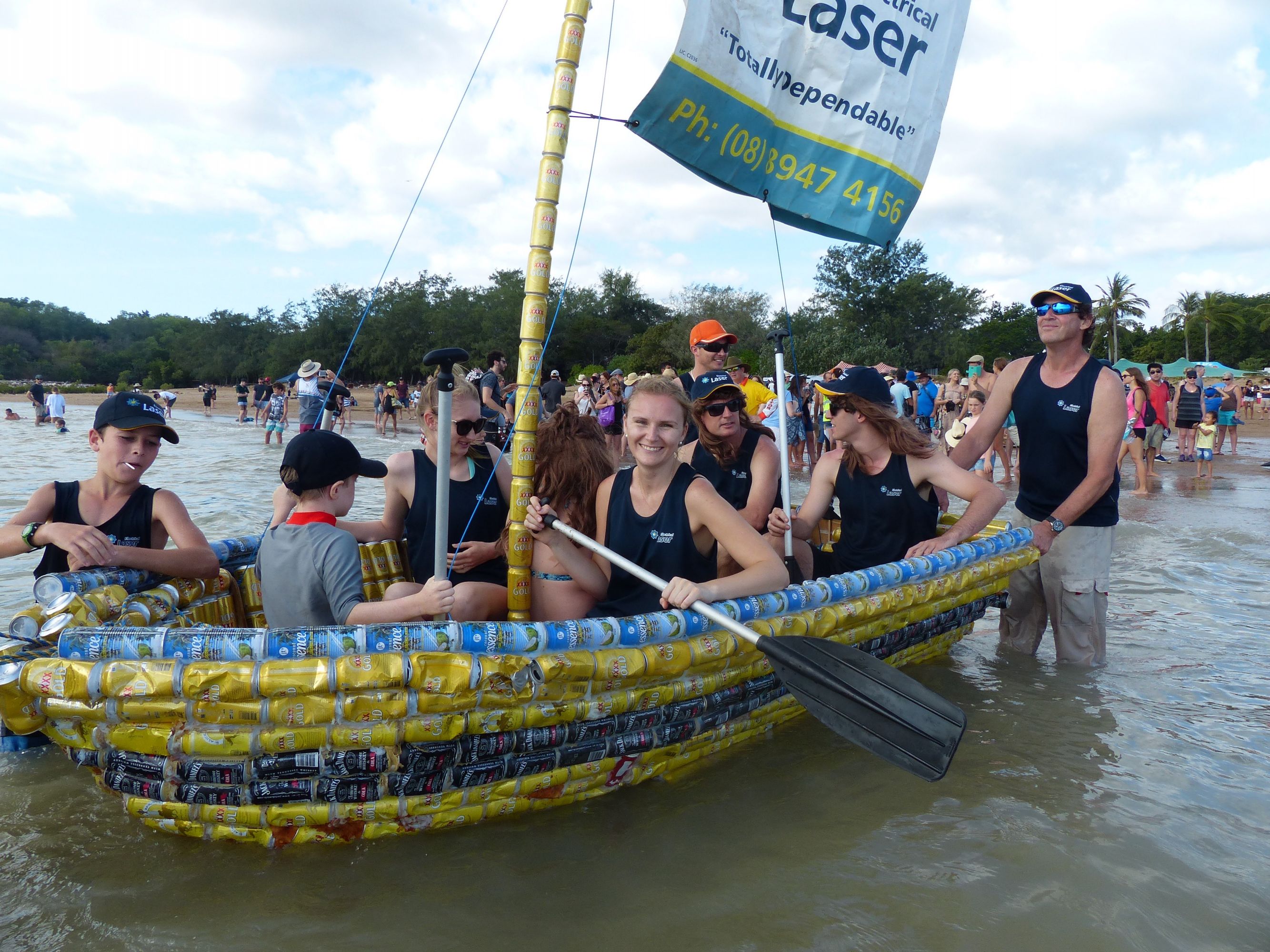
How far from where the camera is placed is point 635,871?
2.79 m

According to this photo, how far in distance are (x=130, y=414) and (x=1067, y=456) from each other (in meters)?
4.17

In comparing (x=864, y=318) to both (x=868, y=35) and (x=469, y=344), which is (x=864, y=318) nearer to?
(x=469, y=344)

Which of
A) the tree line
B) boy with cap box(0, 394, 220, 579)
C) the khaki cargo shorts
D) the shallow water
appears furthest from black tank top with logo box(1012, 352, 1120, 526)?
the tree line

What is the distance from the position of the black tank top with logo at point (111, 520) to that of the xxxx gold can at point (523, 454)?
59.4 inches

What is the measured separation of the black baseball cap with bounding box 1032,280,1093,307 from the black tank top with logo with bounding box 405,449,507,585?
2.75 m

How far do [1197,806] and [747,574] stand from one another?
1.94 m

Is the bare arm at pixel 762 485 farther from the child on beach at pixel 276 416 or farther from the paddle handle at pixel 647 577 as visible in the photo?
the child on beach at pixel 276 416

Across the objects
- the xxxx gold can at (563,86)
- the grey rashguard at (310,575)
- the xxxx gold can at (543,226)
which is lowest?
the grey rashguard at (310,575)

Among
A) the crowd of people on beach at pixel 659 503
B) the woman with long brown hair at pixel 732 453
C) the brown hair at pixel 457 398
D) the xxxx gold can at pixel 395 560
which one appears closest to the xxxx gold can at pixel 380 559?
the xxxx gold can at pixel 395 560

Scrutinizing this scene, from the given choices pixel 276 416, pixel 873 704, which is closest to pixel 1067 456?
pixel 873 704

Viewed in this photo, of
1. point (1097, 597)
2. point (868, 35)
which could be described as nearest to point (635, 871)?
point (1097, 597)

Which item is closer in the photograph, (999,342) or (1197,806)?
(1197,806)

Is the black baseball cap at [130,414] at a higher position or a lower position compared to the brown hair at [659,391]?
lower

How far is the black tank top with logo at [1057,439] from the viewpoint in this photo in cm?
411
